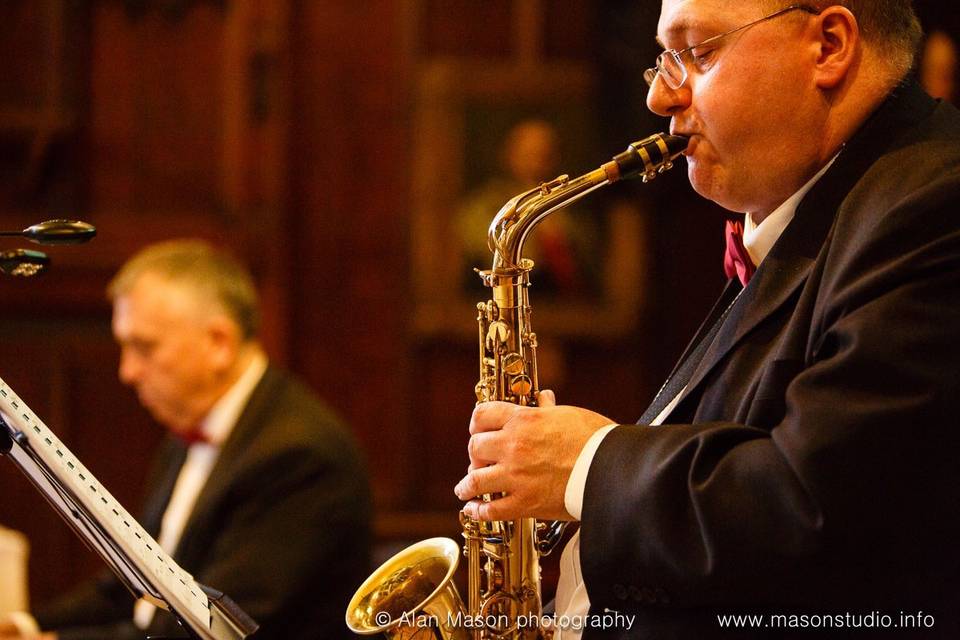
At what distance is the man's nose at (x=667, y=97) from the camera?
201 cm

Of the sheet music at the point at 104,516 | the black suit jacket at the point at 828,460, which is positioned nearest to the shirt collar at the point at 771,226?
the black suit jacket at the point at 828,460

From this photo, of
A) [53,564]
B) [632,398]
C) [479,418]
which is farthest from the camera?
[632,398]

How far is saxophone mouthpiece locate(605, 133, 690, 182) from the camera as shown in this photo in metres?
2.06

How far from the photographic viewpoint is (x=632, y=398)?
6148 mm

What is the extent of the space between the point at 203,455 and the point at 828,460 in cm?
Answer: 300

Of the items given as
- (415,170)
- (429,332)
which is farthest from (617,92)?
(429,332)

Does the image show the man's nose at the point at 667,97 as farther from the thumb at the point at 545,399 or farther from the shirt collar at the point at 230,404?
the shirt collar at the point at 230,404

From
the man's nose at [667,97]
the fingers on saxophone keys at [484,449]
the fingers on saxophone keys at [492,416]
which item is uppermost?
the man's nose at [667,97]

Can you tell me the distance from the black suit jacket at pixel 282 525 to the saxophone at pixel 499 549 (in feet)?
3.33

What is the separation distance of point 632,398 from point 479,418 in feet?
14.1

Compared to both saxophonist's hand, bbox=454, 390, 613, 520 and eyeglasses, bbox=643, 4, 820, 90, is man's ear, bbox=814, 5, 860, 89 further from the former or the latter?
saxophonist's hand, bbox=454, 390, 613, 520

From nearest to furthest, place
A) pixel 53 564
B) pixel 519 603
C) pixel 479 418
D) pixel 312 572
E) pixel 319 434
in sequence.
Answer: pixel 479 418 < pixel 519 603 < pixel 312 572 < pixel 319 434 < pixel 53 564

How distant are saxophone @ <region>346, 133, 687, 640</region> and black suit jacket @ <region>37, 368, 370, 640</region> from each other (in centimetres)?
102

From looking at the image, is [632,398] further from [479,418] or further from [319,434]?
[479,418]
